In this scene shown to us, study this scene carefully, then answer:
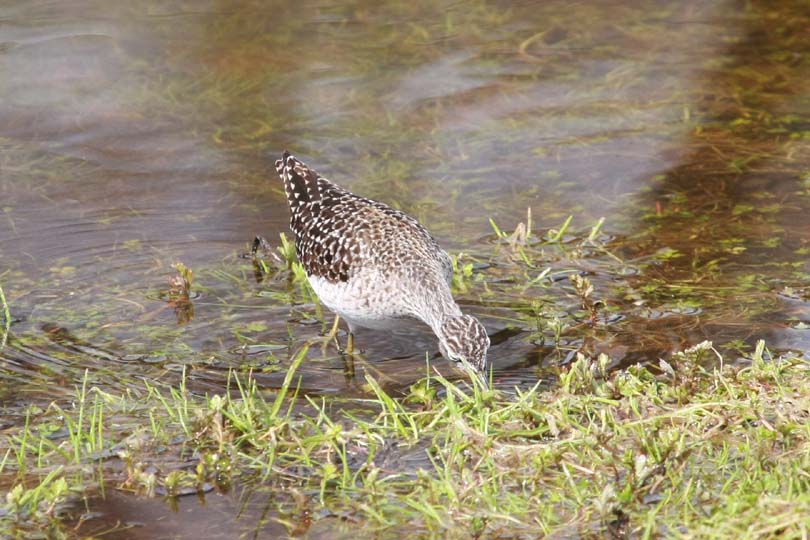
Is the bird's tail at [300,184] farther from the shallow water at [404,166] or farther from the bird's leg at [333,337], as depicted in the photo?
the bird's leg at [333,337]

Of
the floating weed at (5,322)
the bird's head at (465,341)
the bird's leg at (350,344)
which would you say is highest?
the bird's head at (465,341)

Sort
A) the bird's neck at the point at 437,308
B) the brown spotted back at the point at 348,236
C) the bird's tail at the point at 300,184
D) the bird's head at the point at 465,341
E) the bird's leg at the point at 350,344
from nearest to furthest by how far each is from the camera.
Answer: the bird's head at the point at 465,341
the bird's neck at the point at 437,308
the brown spotted back at the point at 348,236
the bird's leg at the point at 350,344
the bird's tail at the point at 300,184

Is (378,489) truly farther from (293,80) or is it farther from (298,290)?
(293,80)

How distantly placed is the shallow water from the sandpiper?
16.0 inches

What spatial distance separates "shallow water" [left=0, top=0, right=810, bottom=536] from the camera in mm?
7898

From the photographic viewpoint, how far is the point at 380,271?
24.9 feet

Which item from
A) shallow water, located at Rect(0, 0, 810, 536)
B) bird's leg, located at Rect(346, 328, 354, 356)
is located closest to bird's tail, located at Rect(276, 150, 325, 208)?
shallow water, located at Rect(0, 0, 810, 536)

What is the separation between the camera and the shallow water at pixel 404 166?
25.9ft

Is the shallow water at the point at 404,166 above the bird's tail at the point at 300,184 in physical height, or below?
below

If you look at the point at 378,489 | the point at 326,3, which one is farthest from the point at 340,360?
the point at 326,3

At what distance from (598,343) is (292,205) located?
2.51 meters

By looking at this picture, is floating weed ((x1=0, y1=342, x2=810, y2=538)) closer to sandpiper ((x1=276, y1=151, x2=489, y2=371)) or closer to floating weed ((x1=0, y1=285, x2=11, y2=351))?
sandpiper ((x1=276, y1=151, x2=489, y2=371))

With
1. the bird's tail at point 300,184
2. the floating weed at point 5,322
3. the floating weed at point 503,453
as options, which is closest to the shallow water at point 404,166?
the floating weed at point 5,322

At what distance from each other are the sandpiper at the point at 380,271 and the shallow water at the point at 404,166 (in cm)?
41
